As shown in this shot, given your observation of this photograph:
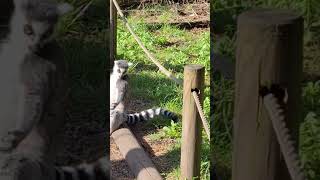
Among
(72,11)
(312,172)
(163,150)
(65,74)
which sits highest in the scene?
(72,11)

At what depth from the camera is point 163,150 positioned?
519 centimetres

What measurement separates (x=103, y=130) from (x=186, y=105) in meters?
1.78

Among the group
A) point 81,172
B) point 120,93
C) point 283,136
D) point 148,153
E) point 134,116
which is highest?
point 283,136

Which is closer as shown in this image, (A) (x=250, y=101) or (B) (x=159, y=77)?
(A) (x=250, y=101)

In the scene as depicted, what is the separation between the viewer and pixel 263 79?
148cm

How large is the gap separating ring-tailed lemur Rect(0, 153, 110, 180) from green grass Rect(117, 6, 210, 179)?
88.8 inches

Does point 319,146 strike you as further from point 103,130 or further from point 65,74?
point 65,74

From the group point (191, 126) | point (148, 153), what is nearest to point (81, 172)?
point (191, 126)

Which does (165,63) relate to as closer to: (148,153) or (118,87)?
(118,87)

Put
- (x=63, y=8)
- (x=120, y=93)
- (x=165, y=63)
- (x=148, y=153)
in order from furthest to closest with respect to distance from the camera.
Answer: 1. (x=165, y=63)
2. (x=120, y=93)
3. (x=148, y=153)
4. (x=63, y=8)

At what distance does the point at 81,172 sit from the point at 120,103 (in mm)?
3137

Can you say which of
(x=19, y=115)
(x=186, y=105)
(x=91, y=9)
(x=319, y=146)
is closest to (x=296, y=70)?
(x=319, y=146)

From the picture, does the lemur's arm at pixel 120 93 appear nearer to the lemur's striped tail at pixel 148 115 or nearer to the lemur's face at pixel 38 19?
the lemur's striped tail at pixel 148 115

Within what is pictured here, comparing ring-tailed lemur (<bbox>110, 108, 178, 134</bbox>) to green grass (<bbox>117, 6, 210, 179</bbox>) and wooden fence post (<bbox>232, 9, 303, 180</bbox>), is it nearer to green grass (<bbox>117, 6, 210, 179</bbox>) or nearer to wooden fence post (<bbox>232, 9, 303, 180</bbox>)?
green grass (<bbox>117, 6, 210, 179</bbox>)
